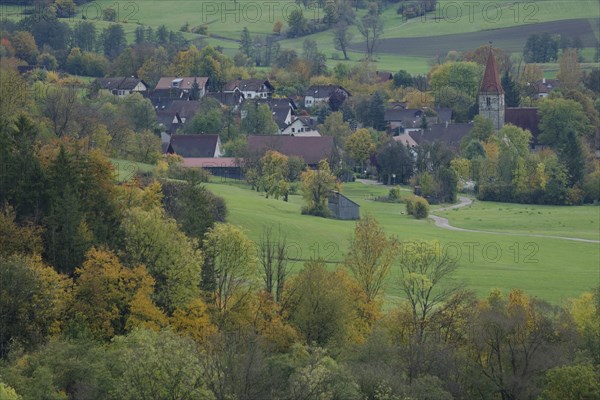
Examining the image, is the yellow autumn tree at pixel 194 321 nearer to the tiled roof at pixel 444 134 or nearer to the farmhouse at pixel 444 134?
the farmhouse at pixel 444 134

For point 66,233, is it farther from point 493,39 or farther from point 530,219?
point 493,39

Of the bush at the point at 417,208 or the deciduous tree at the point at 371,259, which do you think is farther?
the bush at the point at 417,208

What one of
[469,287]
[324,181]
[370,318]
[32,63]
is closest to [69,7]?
[32,63]

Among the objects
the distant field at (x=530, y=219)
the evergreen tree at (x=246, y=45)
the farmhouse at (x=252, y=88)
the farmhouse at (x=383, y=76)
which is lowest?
the distant field at (x=530, y=219)

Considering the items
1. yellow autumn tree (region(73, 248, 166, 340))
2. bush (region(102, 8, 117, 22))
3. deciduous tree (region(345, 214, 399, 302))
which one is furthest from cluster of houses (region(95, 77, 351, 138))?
yellow autumn tree (region(73, 248, 166, 340))

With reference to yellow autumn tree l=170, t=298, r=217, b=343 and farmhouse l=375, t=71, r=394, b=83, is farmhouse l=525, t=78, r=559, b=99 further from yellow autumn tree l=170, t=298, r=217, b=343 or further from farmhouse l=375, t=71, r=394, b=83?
yellow autumn tree l=170, t=298, r=217, b=343

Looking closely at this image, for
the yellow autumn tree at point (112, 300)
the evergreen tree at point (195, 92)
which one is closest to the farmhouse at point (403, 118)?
the evergreen tree at point (195, 92)
